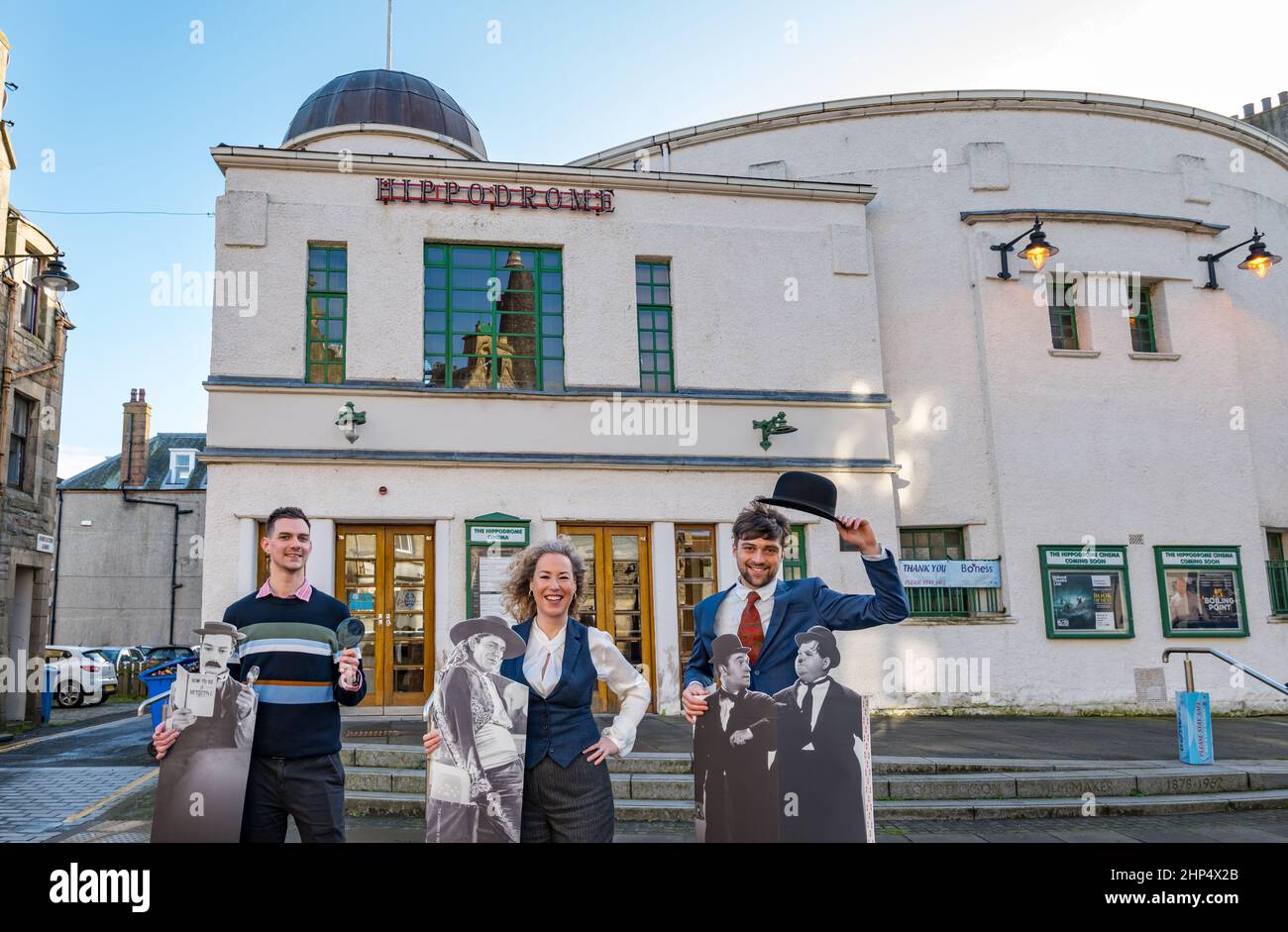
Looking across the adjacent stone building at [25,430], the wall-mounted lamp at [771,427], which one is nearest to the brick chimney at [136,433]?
the adjacent stone building at [25,430]

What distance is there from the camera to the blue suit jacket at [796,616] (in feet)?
13.6

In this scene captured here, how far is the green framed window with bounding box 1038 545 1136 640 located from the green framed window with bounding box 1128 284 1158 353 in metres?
3.47

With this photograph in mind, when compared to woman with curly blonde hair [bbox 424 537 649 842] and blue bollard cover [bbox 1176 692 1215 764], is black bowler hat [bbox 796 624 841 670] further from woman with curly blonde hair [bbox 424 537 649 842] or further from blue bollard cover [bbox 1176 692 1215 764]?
blue bollard cover [bbox 1176 692 1215 764]

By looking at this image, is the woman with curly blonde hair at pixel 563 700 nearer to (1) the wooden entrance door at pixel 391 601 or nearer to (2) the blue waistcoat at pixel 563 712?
(2) the blue waistcoat at pixel 563 712

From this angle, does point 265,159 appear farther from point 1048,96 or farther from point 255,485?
point 1048,96

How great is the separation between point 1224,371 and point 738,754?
14.8m

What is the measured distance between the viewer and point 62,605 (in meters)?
34.3

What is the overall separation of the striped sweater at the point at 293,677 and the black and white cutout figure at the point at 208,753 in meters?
0.08

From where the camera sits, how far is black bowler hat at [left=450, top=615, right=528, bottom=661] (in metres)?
4.04

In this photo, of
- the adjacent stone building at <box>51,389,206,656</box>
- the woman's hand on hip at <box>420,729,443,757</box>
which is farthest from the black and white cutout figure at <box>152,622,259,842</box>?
the adjacent stone building at <box>51,389,206,656</box>

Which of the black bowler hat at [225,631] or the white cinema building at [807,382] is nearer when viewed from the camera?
the black bowler hat at [225,631]

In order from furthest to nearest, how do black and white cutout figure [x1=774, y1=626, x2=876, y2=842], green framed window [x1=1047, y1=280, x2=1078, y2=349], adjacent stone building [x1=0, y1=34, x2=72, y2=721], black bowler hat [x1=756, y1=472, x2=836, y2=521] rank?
adjacent stone building [x1=0, y1=34, x2=72, y2=721] < green framed window [x1=1047, y1=280, x2=1078, y2=349] < black bowler hat [x1=756, y1=472, x2=836, y2=521] < black and white cutout figure [x1=774, y1=626, x2=876, y2=842]
